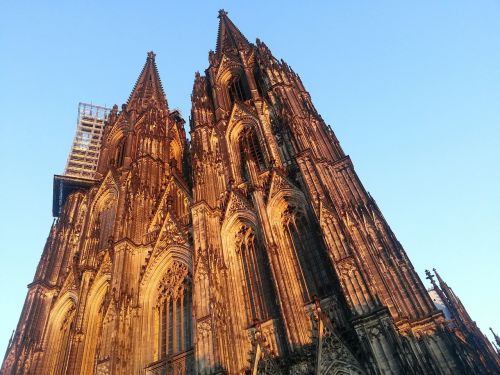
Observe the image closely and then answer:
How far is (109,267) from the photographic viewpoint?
77.7 feet

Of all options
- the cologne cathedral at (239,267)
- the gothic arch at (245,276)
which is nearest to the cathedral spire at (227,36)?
the cologne cathedral at (239,267)

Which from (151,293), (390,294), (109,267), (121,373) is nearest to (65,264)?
(109,267)

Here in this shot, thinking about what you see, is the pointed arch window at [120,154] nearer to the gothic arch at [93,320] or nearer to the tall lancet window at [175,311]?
the gothic arch at [93,320]

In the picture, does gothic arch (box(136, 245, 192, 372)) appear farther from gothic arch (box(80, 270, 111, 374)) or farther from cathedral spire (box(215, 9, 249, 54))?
cathedral spire (box(215, 9, 249, 54))

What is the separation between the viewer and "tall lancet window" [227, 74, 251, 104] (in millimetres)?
29400

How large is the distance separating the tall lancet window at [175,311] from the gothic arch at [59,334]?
4.92 meters

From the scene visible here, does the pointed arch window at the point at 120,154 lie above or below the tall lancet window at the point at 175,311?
above

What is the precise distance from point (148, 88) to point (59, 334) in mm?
23036

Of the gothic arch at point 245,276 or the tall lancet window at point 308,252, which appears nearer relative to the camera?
the tall lancet window at point 308,252

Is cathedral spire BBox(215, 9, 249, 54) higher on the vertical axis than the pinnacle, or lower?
lower

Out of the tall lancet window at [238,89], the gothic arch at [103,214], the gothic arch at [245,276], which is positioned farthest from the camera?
the tall lancet window at [238,89]

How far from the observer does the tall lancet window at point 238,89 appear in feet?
96.5

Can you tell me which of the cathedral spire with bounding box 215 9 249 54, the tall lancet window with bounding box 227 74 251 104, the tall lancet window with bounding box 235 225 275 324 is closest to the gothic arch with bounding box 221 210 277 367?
the tall lancet window with bounding box 235 225 275 324

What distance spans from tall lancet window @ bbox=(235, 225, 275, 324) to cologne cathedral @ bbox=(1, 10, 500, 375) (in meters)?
0.06
